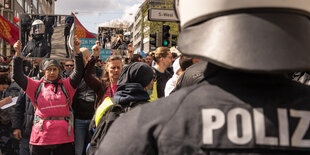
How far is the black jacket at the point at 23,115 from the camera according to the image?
4992 mm

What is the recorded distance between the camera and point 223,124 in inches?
40.6

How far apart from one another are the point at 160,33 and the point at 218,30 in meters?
11.8

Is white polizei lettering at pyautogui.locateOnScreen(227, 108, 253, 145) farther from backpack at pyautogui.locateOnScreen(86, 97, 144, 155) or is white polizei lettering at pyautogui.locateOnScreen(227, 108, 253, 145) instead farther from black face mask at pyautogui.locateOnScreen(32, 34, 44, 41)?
black face mask at pyautogui.locateOnScreen(32, 34, 44, 41)

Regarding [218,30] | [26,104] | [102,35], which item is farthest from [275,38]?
[102,35]

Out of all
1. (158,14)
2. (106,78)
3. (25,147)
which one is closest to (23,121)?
(25,147)

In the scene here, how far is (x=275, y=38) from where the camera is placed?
100 cm

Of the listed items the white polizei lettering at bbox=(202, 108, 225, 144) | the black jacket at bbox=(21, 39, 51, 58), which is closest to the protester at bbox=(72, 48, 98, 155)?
the black jacket at bbox=(21, 39, 51, 58)

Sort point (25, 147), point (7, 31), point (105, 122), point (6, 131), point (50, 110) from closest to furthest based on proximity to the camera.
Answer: point (105, 122) → point (50, 110) → point (25, 147) → point (6, 131) → point (7, 31)

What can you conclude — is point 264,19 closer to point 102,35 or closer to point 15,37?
point 15,37

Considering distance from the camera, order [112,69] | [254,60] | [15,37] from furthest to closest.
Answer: [15,37], [112,69], [254,60]

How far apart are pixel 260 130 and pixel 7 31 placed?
925cm

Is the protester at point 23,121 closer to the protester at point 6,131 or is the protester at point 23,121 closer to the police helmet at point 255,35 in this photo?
the protester at point 6,131

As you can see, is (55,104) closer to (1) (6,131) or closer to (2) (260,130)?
(1) (6,131)

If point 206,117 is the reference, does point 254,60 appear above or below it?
above
